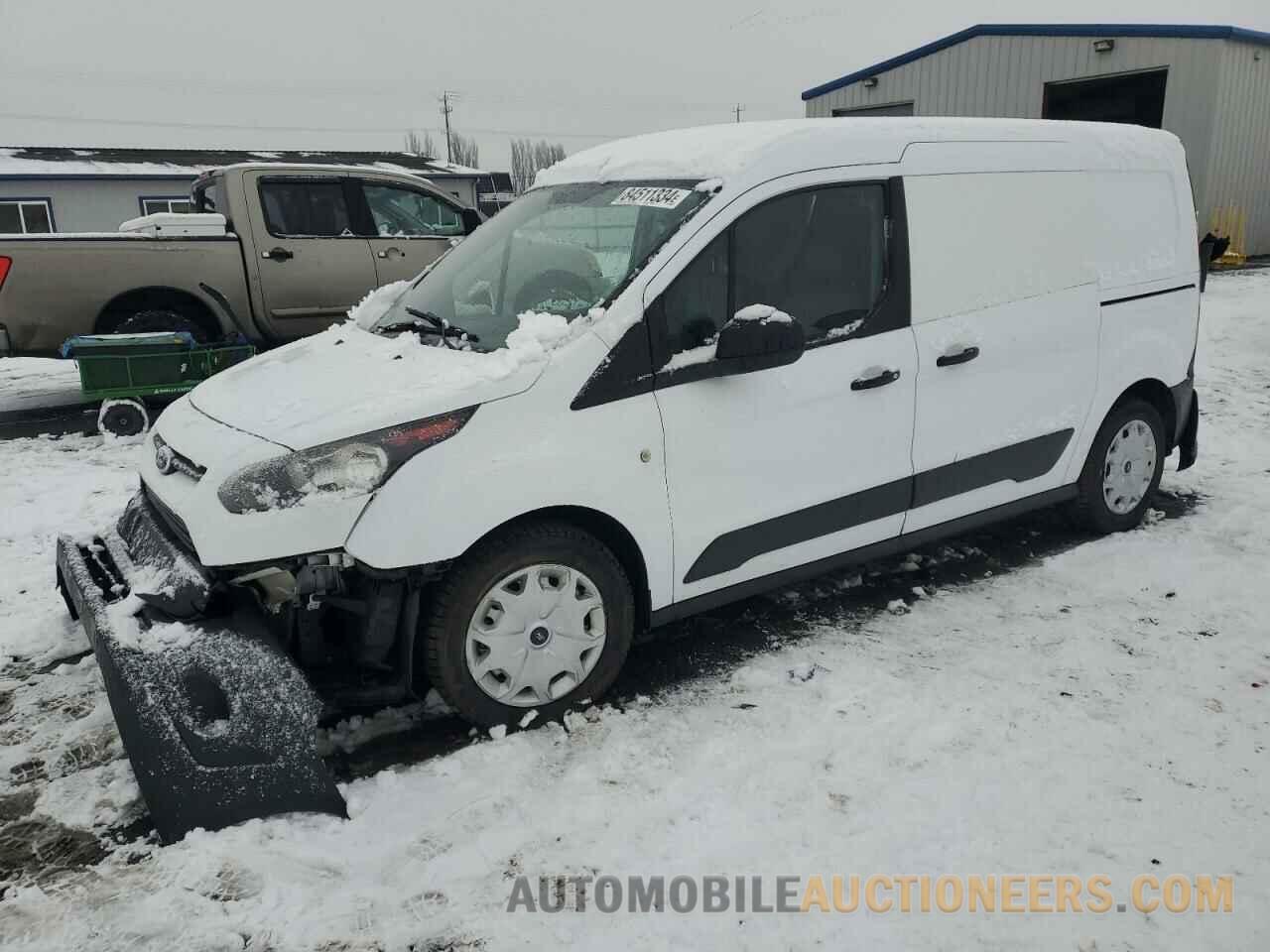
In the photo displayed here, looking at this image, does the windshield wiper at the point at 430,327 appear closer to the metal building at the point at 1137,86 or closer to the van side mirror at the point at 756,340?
the van side mirror at the point at 756,340

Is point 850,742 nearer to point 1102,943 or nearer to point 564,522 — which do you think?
point 1102,943

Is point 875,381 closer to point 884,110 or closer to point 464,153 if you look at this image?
point 884,110

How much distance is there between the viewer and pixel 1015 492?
452cm

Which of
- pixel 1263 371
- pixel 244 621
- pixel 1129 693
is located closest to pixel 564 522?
pixel 244 621

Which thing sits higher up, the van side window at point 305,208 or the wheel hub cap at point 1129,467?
the van side window at point 305,208

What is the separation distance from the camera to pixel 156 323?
26.5 feet

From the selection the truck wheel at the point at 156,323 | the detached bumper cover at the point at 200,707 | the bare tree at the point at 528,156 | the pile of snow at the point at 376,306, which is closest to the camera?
the detached bumper cover at the point at 200,707

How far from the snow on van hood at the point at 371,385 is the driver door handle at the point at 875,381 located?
3.75 feet

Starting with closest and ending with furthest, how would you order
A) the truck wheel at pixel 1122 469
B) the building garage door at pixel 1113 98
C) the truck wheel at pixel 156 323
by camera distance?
the truck wheel at pixel 1122 469
the truck wheel at pixel 156 323
the building garage door at pixel 1113 98

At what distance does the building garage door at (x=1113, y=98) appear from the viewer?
18.5 meters

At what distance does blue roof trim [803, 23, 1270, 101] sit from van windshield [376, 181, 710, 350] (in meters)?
17.7

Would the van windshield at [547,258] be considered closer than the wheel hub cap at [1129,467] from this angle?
Yes

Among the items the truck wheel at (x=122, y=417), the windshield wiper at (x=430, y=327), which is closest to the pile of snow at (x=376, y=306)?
the windshield wiper at (x=430, y=327)

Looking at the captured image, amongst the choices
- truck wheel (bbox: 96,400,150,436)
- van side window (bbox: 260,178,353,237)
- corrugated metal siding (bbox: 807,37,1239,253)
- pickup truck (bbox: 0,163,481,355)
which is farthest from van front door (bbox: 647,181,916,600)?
corrugated metal siding (bbox: 807,37,1239,253)
